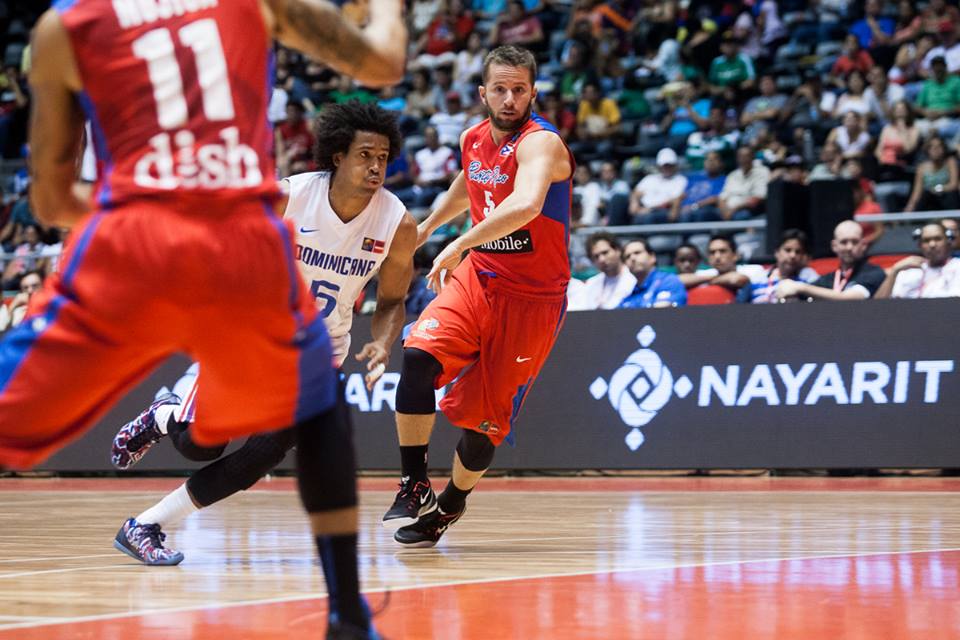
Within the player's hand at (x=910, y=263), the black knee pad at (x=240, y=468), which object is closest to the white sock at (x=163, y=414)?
the black knee pad at (x=240, y=468)

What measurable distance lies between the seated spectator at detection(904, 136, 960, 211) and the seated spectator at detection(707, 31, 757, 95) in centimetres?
326

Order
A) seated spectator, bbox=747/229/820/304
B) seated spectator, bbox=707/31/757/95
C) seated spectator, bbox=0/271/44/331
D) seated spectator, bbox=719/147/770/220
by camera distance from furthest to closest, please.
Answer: seated spectator, bbox=707/31/757/95
seated spectator, bbox=719/147/770/220
seated spectator, bbox=0/271/44/331
seated spectator, bbox=747/229/820/304

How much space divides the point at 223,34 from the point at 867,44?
528 inches

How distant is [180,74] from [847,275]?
7971 mm

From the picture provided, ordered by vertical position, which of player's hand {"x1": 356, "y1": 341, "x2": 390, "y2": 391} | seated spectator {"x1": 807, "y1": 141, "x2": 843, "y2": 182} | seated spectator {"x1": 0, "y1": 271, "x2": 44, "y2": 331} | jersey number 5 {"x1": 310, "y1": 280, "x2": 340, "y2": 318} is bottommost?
seated spectator {"x1": 0, "y1": 271, "x2": 44, "y2": 331}

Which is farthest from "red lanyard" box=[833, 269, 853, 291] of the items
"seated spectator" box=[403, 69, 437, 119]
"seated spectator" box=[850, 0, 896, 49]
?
"seated spectator" box=[403, 69, 437, 119]

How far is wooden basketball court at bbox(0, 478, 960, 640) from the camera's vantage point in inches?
130

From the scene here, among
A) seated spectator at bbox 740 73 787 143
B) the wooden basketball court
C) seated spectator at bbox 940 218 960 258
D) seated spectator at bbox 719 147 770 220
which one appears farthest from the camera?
seated spectator at bbox 740 73 787 143

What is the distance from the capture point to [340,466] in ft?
8.93

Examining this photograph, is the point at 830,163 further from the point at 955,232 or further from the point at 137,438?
the point at 137,438

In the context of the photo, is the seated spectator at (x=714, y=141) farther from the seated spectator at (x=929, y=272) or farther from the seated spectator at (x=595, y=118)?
the seated spectator at (x=929, y=272)

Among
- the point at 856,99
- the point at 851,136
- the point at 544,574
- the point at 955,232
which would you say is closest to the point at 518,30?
the point at 856,99

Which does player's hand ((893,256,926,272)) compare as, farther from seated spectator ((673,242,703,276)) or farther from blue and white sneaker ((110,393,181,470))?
blue and white sneaker ((110,393,181,470))

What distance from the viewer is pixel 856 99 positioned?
13.7 meters
